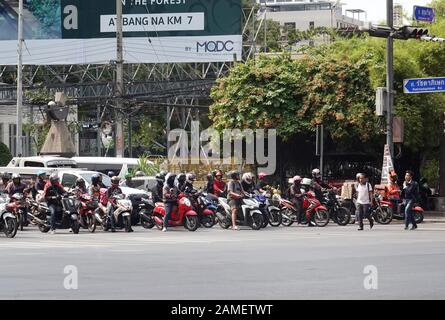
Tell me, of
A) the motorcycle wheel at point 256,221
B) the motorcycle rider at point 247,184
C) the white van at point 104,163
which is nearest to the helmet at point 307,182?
the motorcycle rider at point 247,184

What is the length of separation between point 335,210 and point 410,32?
19.6ft

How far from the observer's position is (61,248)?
23031 mm

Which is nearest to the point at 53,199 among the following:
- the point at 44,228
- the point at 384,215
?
the point at 44,228

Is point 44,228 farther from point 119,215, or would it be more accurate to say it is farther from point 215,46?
point 215,46

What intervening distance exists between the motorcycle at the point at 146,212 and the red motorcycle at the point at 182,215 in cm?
87

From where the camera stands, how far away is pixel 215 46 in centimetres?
6625

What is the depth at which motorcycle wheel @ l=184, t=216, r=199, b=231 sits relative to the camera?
31422 millimetres

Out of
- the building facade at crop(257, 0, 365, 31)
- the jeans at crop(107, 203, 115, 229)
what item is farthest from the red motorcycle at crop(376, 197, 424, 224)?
the building facade at crop(257, 0, 365, 31)

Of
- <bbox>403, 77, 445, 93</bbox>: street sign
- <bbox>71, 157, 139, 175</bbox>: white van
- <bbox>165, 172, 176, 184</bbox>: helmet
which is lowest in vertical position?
<bbox>165, 172, 176, 184</bbox>: helmet

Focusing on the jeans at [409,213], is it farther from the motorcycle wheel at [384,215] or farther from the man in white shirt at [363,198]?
the motorcycle wheel at [384,215]

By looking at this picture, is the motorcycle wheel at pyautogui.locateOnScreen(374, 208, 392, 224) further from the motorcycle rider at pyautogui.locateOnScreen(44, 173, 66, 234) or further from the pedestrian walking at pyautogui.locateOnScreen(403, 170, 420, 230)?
the motorcycle rider at pyautogui.locateOnScreen(44, 173, 66, 234)

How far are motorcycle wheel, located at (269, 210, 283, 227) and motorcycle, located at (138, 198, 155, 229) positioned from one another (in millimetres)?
3594

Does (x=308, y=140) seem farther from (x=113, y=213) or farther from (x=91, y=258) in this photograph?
(x=91, y=258)

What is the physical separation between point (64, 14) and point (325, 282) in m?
56.3
